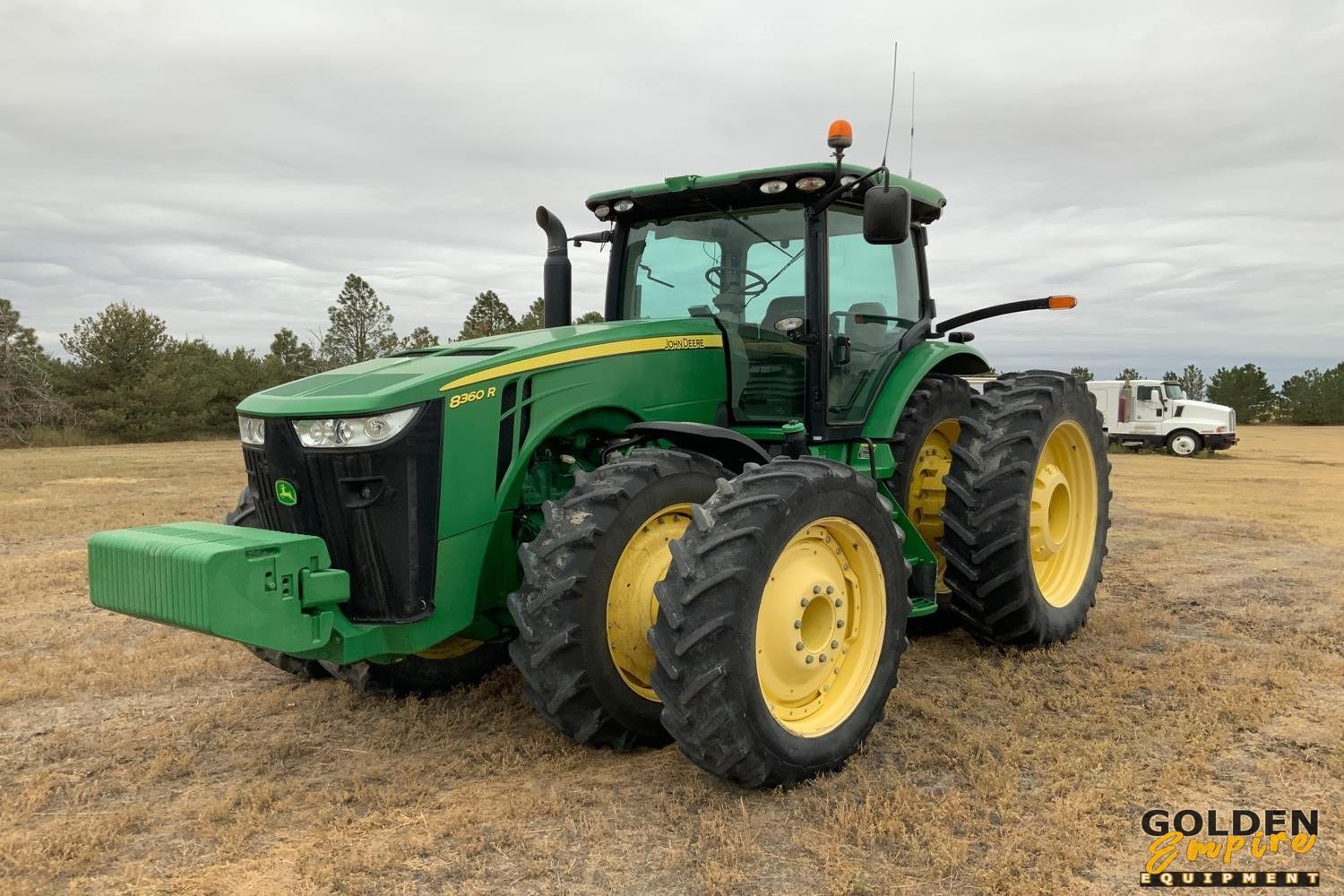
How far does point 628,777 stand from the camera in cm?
386

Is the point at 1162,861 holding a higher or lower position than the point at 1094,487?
lower

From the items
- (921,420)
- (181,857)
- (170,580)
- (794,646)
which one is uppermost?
(921,420)

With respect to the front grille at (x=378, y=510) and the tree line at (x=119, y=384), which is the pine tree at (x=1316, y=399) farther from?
the front grille at (x=378, y=510)

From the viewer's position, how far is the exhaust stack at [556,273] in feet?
17.8

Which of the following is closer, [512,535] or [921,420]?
[512,535]

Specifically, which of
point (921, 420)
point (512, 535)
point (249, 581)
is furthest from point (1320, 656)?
point (249, 581)

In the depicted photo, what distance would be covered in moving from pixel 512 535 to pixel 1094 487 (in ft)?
12.4

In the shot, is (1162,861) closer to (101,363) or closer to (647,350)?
(647,350)

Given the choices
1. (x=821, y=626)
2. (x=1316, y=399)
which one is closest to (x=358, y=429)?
(x=821, y=626)

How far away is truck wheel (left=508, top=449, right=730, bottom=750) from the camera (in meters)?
3.70

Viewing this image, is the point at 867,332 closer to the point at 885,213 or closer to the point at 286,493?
the point at 885,213

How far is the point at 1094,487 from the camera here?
6086 millimetres

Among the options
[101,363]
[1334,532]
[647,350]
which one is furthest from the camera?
[101,363]

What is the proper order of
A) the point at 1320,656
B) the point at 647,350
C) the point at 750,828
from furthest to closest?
1. the point at 1320,656
2. the point at 647,350
3. the point at 750,828
